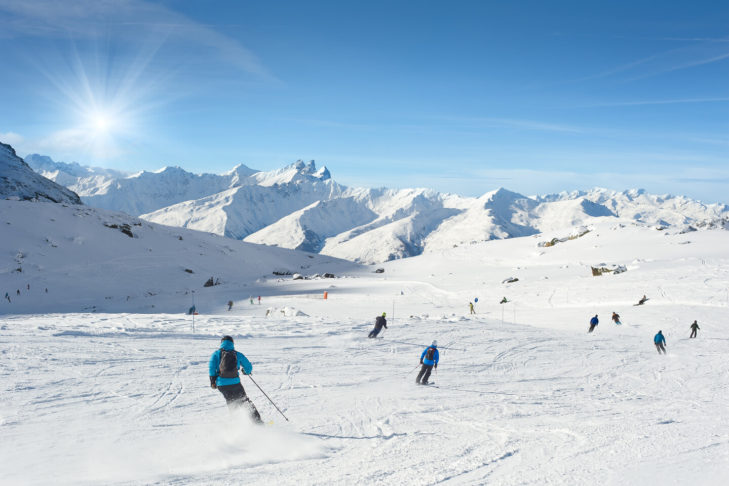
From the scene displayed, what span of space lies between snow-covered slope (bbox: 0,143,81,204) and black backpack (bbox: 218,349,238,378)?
101m

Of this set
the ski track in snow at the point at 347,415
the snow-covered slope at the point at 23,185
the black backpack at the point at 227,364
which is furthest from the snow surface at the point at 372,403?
the snow-covered slope at the point at 23,185

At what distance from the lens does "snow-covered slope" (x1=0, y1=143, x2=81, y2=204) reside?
89312mm

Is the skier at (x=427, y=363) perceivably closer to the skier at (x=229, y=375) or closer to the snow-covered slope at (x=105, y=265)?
the skier at (x=229, y=375)

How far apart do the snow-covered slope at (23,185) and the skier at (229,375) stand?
100790 mm

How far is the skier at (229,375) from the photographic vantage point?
28.0 ft

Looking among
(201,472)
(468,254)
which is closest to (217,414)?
(201,472)

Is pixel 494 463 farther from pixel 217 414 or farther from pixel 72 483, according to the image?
pixel 72 483

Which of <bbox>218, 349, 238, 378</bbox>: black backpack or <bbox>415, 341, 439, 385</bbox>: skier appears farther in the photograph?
<bbox>415, 341, 439, 385</bbox>: skier

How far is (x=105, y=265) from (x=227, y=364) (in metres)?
59.0

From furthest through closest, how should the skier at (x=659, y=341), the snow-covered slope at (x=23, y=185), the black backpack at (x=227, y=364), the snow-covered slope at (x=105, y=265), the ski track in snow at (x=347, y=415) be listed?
1. the snow-covered slope at (x=23, y=185)
2. the snow-covered slope at (x=105, y=265)
3. the skier at (x=659, y=341)
4. the black backpack at (x=227, y=364)
5. the ski track in snow at (x=347, y=415)

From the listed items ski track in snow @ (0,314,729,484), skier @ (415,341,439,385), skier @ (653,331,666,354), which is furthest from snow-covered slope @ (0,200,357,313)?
skier @ (653,331,666,354)

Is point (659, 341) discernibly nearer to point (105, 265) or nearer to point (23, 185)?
point (105, 265)

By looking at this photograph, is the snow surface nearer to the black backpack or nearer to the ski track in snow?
the ski track in snow

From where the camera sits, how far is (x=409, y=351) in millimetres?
17656
